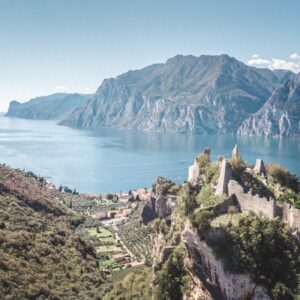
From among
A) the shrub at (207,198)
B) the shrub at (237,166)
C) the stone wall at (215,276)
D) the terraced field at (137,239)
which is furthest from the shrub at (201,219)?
the terraced field at (137,239)

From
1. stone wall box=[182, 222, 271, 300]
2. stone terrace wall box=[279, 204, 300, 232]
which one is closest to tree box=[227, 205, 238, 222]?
stone wall box=[182, 222, 271, 300]

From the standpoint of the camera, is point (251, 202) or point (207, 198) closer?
point (251, 202)

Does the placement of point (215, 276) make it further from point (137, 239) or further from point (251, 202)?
point (137, 239)

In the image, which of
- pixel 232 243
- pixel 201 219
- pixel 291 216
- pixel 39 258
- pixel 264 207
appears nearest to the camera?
pixel 291 216

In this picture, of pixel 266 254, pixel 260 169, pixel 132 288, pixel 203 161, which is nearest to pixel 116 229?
pixel 132 288

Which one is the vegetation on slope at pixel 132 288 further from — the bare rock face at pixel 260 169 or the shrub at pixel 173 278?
the bare rock face at pixel 260 169

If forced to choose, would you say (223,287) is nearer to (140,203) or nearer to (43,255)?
(43,255)

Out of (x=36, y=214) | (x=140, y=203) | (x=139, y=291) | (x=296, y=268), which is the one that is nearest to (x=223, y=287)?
(x=296, y=268)
